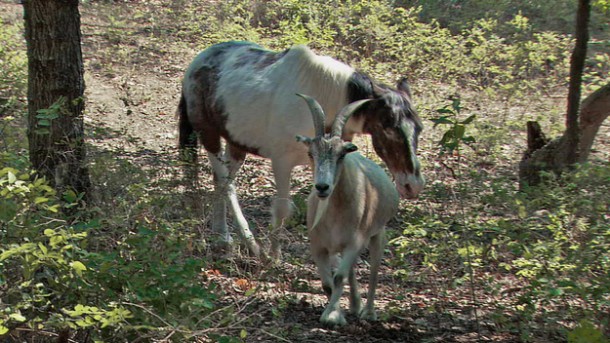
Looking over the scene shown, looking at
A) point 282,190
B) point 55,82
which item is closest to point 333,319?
point 282,190

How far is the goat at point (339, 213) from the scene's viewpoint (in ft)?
19.4

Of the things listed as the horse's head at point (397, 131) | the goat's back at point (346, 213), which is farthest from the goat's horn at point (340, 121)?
the horse's head at point (397, 131)

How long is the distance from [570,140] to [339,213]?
377 centimetres

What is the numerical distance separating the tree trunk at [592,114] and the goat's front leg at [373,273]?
3.66 meters

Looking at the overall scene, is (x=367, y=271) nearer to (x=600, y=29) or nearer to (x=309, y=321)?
(x=309, y=321)

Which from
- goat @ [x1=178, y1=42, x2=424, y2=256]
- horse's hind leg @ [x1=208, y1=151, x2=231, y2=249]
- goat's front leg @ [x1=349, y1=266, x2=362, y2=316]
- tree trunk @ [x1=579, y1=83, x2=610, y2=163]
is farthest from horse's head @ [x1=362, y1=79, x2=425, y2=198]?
tree trunk @ [x1=579, y1=83, x2=610, y2=163]

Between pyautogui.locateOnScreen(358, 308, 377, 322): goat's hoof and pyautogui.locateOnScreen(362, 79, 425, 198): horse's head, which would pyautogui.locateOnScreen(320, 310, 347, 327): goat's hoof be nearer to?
pyautogui.locateOnScreen(358, 308, 377, 322): goat's hoof

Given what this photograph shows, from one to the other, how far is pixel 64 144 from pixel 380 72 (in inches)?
281

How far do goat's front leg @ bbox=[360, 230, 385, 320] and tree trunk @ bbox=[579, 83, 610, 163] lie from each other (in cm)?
366

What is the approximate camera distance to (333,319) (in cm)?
592

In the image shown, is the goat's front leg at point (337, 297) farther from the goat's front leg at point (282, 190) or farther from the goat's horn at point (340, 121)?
the goat's front leg at point (282, 190)

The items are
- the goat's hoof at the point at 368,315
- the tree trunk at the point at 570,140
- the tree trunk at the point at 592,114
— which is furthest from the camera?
the tree trunk at the point at 592,114

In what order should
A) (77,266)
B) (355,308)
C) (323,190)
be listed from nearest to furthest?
1. (77,266)
2. (323,190)
3. (355,308)

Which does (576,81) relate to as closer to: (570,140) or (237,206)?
(570,140)
